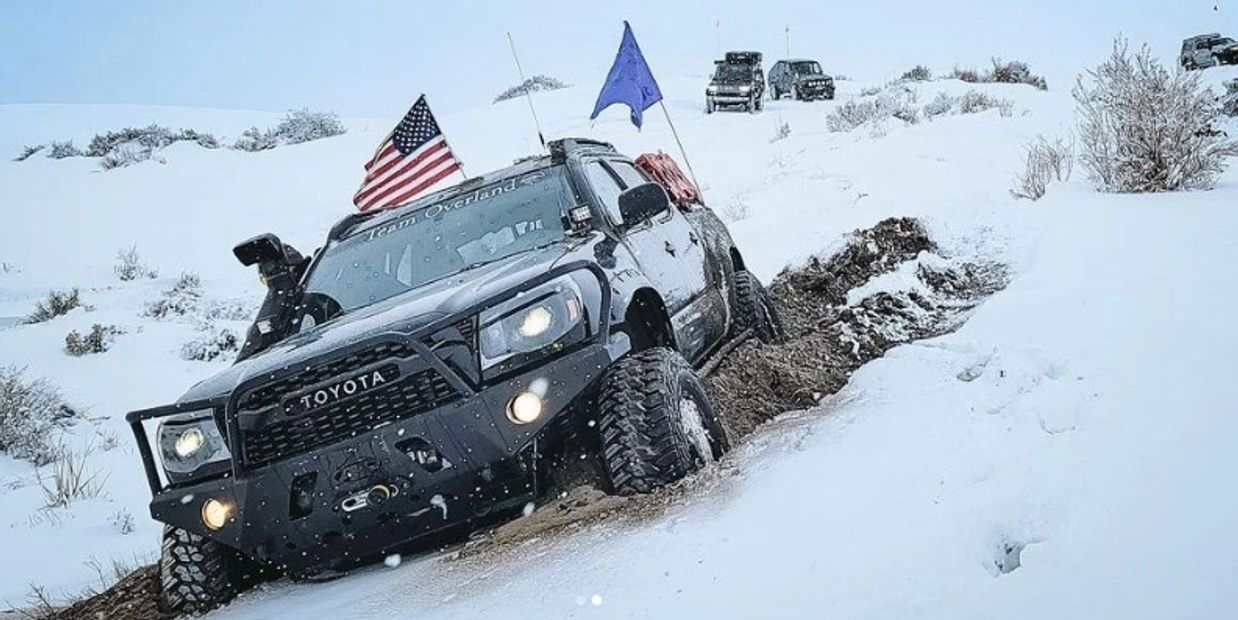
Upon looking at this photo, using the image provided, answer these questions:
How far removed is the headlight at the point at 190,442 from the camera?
320 cm

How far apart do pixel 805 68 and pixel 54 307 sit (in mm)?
25035

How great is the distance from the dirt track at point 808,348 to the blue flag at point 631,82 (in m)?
2.39

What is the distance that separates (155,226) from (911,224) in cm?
1486

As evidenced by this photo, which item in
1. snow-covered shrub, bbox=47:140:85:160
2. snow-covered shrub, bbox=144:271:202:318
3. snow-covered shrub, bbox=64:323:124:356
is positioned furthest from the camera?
snow-covered shrub, bbox=47:140:85:160

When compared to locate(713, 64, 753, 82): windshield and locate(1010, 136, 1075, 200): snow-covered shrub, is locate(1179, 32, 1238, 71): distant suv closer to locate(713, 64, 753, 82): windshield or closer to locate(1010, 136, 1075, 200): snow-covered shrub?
locate(713, 64, 753, 82): windshield

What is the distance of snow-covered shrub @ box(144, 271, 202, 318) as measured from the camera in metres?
11.6

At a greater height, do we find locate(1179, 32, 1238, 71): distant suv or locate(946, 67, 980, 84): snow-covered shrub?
locate(946, 67, 980, 84): snow-covered shrub

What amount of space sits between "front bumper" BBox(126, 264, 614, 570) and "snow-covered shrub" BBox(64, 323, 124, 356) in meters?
7.73

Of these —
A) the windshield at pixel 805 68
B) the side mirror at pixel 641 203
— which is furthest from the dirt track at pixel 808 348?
the windshield at pixel 805 68

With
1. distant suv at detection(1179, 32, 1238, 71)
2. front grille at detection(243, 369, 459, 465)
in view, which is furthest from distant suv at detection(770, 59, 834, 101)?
front grille at detection(243, 369, 459, 465)

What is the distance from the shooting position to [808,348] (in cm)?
591

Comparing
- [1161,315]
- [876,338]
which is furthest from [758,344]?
[1161,315]

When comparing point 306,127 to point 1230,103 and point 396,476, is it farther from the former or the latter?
point 396,476

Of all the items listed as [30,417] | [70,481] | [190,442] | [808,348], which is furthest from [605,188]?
[30,417]
